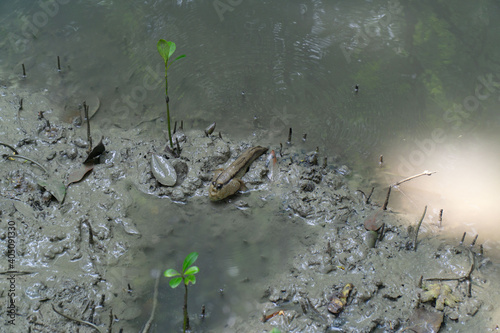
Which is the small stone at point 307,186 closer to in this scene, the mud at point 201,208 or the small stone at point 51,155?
the mud at point 201,208

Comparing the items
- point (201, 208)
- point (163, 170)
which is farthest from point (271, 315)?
point (163, 170)

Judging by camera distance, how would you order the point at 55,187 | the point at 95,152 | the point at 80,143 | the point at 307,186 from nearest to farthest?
1. the point at 55,187
2. the point at 307,186
3. the point at 95,152
4. the point at 80,143

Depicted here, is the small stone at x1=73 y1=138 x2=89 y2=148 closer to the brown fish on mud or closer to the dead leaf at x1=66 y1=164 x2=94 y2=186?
the dead leaf at x1=66 y1=164 x2=94 y2=186

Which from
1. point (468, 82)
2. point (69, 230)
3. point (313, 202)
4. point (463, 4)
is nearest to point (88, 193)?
point (69, 230)

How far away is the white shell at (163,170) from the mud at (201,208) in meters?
0.08

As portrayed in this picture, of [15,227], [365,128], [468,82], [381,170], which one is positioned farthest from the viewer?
[468,82]

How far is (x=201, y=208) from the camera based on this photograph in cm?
516

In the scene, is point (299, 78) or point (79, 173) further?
point (299, 78)

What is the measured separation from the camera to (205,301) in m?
4.32

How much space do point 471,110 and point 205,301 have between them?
4.58 meters

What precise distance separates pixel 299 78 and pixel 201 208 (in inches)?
104

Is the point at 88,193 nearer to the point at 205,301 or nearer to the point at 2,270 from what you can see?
the point at 2,270

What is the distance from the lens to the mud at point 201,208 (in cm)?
413

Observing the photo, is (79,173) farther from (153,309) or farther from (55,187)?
(153,309)
